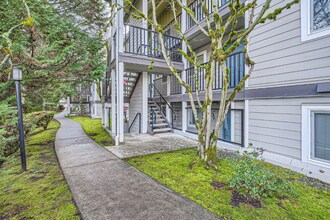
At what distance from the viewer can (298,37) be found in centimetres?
344

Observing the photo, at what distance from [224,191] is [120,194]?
1.66 meters

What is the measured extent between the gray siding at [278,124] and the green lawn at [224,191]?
530 mm

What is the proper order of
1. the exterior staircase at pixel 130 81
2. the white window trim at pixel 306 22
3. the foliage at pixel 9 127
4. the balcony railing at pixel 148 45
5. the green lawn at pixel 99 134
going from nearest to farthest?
the foliage at pixel 9 127 < the white window trim at pixel 306 22 < the green lawn at pixel 99 134 < the balcony railing at pixel 148 45 < the exterior staircase at pixel 130 81

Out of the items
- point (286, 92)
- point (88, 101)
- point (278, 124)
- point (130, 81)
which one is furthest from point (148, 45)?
point (88, 101)

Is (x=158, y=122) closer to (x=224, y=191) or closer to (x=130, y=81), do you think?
(x=130, y=81)

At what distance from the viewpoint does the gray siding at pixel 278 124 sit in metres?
3.47

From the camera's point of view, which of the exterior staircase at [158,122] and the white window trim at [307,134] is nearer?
the white window trim at [307,134]

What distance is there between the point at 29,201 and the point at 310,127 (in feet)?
16.9

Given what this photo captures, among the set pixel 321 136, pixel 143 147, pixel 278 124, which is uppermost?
pixel 278 124

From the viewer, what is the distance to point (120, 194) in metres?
2.57

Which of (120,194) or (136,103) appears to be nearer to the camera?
(120,194)

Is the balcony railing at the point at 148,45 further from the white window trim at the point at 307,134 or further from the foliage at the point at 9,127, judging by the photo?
the white window trim at the point at 307,134

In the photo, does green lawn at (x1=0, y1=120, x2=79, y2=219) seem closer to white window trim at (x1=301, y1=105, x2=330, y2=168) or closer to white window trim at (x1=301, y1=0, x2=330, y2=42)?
white window trim at (x1=301, y1=105, x2=330, y2=168)

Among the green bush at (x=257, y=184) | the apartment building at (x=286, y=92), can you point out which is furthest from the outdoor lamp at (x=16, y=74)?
the green bush at (x=257, y=184)
